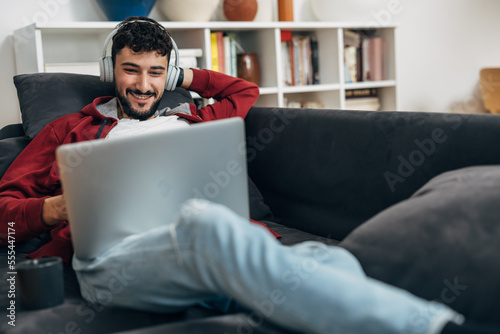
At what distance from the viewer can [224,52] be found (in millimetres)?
2859

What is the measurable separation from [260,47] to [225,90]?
1.14 metres

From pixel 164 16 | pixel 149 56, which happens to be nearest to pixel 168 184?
pixel 149 56

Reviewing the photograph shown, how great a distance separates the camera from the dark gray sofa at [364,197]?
910mm

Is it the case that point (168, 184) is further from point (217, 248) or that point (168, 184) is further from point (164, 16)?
point (164, 16)

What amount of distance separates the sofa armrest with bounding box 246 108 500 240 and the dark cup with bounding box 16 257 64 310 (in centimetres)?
81

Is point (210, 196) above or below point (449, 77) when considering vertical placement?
below

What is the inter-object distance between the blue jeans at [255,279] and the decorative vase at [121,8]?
1.75m

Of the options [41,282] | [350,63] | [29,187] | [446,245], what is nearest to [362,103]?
[350,63]

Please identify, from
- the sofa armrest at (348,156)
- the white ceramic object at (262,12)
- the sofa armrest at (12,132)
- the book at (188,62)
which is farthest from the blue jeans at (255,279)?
the white ceramic object at (262,12)

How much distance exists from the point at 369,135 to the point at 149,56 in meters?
0.73

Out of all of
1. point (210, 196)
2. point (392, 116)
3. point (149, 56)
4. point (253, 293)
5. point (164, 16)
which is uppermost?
point (164, 16)

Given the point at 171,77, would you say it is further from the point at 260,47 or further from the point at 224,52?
the point at 260,47

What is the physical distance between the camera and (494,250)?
880mm

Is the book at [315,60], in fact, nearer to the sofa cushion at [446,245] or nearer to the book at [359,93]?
the book at [359,93]
